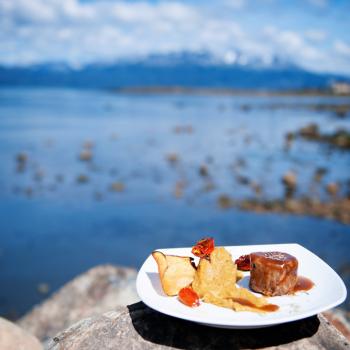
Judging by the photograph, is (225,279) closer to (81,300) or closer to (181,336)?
(181,336)

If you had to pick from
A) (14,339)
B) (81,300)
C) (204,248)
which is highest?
Answer: (204,248)

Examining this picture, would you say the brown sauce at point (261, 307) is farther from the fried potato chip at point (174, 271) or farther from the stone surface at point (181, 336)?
the fried potato chip at point (174, 271)

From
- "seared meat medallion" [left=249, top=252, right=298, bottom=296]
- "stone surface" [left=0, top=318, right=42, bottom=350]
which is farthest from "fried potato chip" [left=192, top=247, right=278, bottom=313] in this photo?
"stone surface" [left=0, top=318, right=42, bottom=350]

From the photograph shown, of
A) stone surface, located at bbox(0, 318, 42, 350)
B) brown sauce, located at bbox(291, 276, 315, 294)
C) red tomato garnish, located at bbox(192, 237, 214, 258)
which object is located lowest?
stone surface, located at bbox(0, 318, 42, 350)

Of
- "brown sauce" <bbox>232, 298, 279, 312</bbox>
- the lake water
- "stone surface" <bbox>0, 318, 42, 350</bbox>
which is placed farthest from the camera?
the lake water

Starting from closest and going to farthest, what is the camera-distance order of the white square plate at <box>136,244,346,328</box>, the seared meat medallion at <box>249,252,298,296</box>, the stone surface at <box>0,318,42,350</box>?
the white square plate at <box>136,244,346,328</box> → the seared meat medallion at <box>249,252,298,296</box> → the stone surface at <box>0,318,42,350</box>

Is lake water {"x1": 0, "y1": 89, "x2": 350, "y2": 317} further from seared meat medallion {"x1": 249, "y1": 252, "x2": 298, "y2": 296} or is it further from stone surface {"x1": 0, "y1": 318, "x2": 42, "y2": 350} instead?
seared meat medallion {"x1": 249, "y1": 252, "x2": 298, "y2": 296}

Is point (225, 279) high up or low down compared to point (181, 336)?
up

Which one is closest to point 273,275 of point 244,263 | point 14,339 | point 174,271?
point 244,263

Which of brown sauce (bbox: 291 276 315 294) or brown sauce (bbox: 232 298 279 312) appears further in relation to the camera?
brown sauce (bbox: 291 276 315 294)
